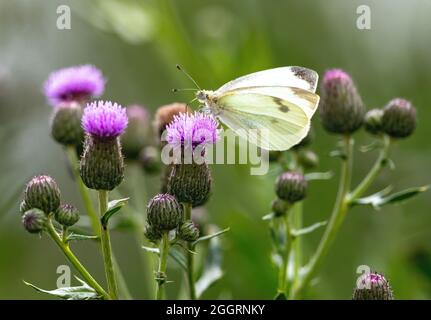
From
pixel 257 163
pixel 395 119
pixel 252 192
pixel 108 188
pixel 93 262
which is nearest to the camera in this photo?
pixel 108 188

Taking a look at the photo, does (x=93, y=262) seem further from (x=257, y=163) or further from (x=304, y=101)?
(x=304, y=101)

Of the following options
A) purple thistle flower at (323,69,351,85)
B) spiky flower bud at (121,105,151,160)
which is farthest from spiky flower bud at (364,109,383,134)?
spiky flower bud at (121,105,151,160)

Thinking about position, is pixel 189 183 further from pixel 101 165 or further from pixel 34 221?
pixel 34 221

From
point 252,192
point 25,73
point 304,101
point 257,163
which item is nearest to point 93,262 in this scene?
point 25,73

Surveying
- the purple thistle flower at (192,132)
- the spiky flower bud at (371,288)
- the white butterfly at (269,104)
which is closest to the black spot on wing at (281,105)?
the white butterfly at (269,104)

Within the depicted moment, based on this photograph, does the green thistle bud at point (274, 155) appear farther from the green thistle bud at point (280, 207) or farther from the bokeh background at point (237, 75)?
the green thistle bud at point (280, 207)

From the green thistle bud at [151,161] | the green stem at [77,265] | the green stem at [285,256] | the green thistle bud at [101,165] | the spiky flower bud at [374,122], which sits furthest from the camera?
the green thistle bud at [151,161]
